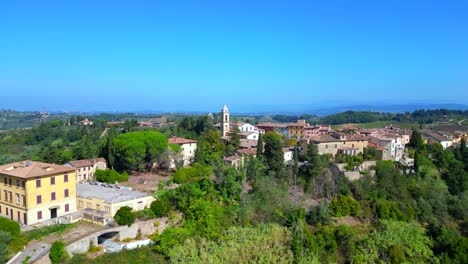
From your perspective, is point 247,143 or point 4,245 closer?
point 4,245

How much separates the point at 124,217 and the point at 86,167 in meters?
14.5

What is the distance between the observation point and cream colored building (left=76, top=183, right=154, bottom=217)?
27.4 meters

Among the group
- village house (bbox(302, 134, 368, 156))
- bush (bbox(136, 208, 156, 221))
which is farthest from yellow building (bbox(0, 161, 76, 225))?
village house (bbox(302, 134, 368, 156))

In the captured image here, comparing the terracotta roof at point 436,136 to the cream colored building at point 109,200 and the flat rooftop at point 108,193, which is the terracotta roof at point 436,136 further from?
the flat rooftop at point 108,193

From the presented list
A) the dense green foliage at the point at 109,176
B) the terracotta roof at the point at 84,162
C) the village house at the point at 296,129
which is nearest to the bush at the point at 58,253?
the dense green foliage at the point at 109,176

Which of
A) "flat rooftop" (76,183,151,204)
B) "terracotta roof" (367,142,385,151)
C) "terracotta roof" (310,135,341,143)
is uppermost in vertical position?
"terracotta roof" (310,135,341,143)

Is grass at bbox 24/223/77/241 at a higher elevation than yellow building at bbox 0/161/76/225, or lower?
lower

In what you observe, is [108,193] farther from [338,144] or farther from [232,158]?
[338,144]

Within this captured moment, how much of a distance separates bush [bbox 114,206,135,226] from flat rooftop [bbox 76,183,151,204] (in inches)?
56.7

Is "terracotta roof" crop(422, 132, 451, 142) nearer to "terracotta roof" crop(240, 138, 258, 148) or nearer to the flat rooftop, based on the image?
"terracotta roof" crop(240, 138, 258, 148)

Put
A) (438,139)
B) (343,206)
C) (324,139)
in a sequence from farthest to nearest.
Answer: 1. (438,139)
2. (324,139)
3. (343,206)

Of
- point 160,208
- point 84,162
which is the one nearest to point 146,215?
point 160,208

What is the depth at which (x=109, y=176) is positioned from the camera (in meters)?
35.5

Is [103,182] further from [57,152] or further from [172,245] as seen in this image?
[172,245]
